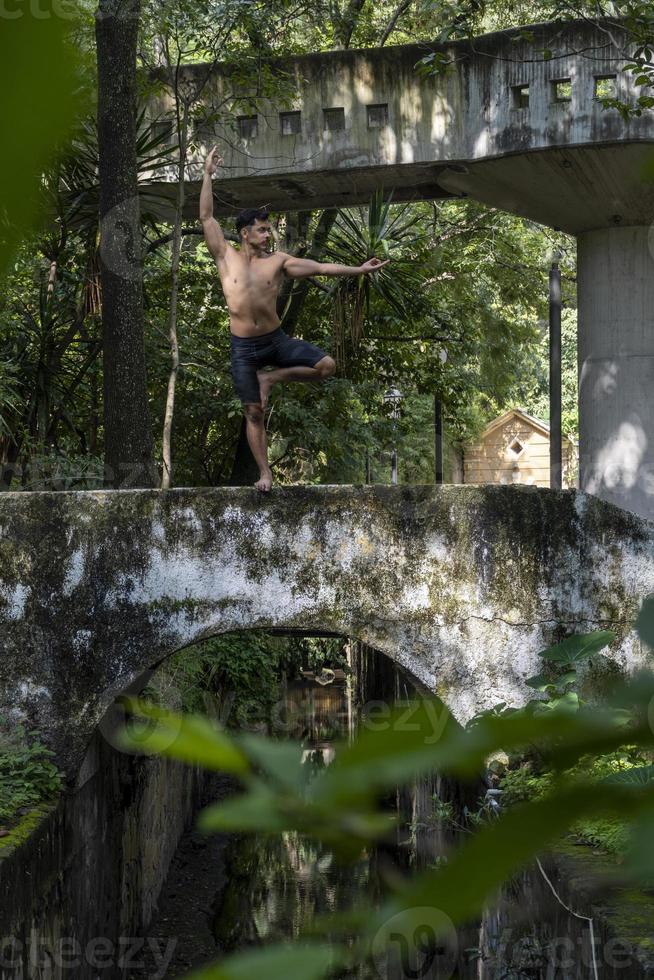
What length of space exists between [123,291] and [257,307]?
1.60 meters

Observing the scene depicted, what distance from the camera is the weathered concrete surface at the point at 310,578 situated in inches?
238

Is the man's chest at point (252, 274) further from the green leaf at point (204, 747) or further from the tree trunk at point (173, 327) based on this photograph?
the green leaf at point (204, 747)

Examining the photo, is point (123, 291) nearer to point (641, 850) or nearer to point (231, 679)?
point (231, 679)

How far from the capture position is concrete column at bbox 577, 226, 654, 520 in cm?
859

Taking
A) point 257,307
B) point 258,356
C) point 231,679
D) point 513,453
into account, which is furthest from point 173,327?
point 513,453

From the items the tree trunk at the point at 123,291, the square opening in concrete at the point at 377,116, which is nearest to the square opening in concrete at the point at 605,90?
the square opening in concrete at the point at 377,116

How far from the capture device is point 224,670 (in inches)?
475

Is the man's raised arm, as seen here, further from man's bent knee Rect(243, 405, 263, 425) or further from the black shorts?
man's bent knee Rect(243, 405, 263, 425)

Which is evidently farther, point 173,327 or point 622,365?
point 622,365

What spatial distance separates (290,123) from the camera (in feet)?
28.9

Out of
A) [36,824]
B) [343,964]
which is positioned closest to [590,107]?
[36,824]

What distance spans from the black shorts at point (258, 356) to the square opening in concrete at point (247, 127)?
11.1 ft

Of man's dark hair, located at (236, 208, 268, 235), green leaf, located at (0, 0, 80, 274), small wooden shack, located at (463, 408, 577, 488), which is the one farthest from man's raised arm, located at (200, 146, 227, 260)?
small wooden shack, located at (463, 408, 577, 488)

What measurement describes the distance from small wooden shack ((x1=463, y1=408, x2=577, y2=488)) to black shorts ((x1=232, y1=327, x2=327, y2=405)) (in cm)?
2080
